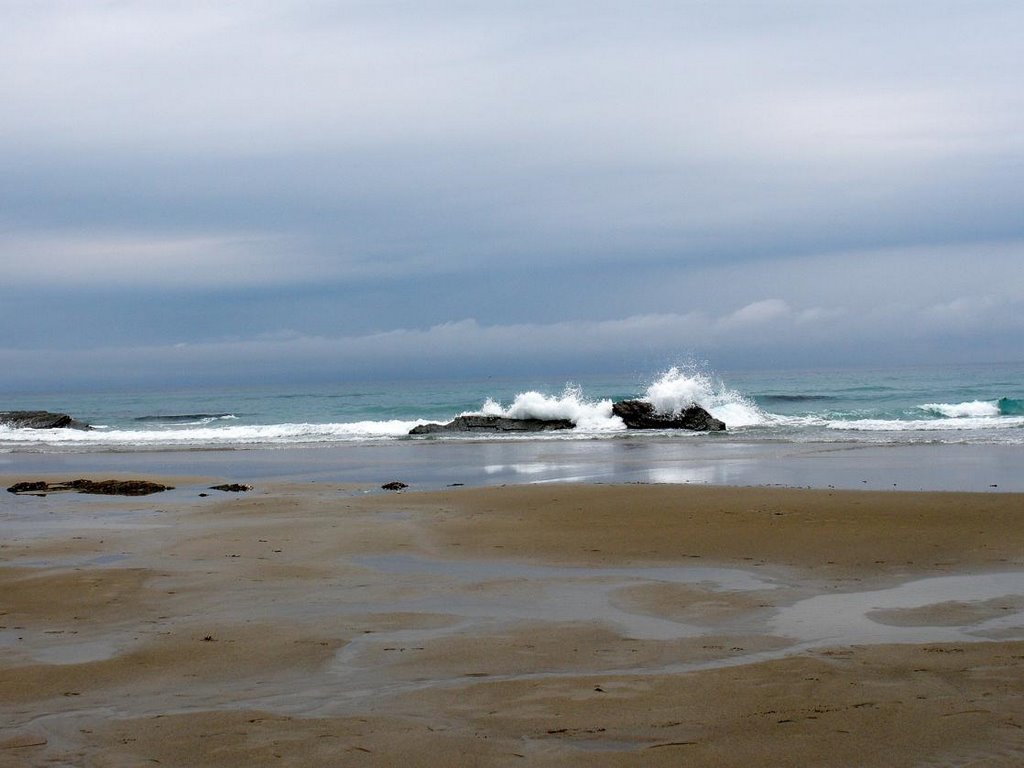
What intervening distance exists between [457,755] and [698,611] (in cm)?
275

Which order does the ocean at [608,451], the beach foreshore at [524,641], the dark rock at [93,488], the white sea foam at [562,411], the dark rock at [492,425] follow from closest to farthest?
the beach foreshore at [524,641], the dark rock at [93,488], the ocean at [608,451], the dark rock at [492,425], the white sea foam at [562,411]

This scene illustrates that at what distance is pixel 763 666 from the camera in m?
4.58

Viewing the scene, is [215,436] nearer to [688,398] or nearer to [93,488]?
[688,398]

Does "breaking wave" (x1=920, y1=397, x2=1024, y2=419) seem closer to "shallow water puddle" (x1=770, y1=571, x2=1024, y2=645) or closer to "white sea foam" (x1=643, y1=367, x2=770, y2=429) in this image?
"white sea foam" (x1=643, y1=367, x2=770, y2=429)

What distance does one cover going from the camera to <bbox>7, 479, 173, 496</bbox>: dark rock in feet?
46.0

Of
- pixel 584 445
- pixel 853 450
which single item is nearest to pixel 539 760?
pixel 853 450

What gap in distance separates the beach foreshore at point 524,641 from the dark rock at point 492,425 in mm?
19974

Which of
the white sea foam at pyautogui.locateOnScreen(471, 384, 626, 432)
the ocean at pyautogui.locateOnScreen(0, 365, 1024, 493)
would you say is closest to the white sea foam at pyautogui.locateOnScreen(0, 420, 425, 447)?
the ocean at pyautogui.locateOnScreen(0, 365, 1024, 493)

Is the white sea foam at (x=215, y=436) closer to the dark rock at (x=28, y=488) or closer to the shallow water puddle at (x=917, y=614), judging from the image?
the dark rock at (x=28, y=488)

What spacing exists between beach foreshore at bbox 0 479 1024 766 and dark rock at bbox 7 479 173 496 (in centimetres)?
393

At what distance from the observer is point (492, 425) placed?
1214 inches

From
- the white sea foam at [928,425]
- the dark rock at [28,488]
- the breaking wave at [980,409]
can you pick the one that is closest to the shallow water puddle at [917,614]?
the dark rock at [28,488]

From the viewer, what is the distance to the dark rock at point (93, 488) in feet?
46.0

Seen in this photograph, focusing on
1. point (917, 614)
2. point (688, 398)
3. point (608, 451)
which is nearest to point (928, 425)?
point (688, 398)
